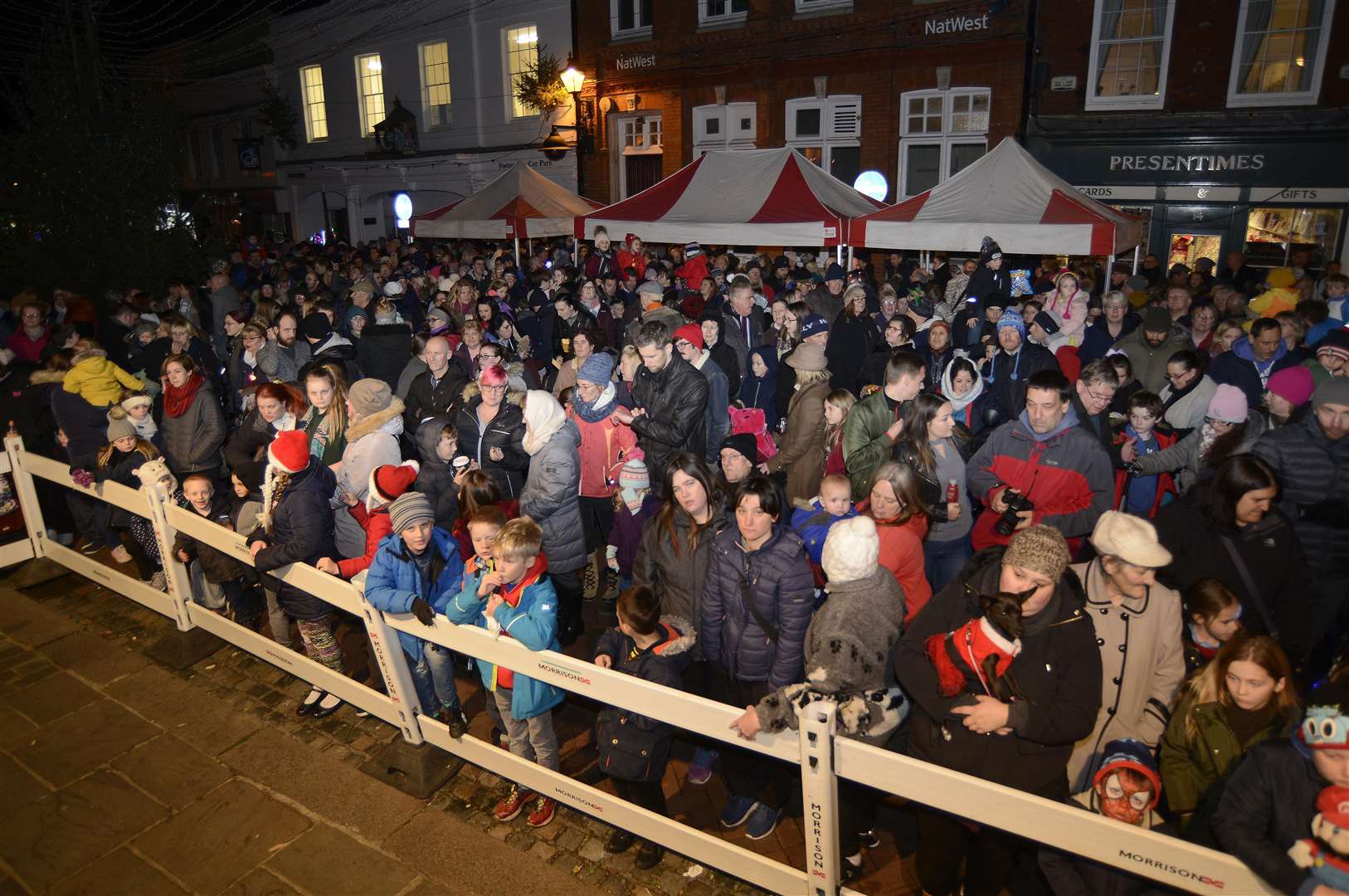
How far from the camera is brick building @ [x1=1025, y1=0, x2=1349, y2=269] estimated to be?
13078mm

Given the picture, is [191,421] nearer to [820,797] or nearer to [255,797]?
[255,797]

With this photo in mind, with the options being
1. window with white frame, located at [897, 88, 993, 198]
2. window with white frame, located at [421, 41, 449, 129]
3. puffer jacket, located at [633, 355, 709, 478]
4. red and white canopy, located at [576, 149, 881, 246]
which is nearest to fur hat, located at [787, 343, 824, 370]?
puffer jacket, located at [633, 355, 709, 478]

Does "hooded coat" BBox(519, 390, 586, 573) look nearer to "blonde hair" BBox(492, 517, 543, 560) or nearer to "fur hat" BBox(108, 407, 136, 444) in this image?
"blonde hair" BBox(492, 517, 543, 560)

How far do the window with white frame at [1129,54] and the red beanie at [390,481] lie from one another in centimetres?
1540

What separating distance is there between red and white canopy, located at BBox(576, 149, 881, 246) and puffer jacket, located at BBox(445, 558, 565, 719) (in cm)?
787

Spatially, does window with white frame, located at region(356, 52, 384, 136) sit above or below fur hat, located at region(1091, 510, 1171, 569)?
above

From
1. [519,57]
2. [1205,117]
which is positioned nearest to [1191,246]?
[1205,117]

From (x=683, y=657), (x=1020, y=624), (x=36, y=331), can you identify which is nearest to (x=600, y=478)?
(x=683, y=657)

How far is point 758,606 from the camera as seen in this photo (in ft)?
11.7

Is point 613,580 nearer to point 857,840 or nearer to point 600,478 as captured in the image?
point 600,478

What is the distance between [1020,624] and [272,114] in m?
33.4

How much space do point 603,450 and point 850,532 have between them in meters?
2.57

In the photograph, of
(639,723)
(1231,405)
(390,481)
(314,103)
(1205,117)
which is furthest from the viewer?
(314,103)

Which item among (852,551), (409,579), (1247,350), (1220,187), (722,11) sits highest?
(722,11)
